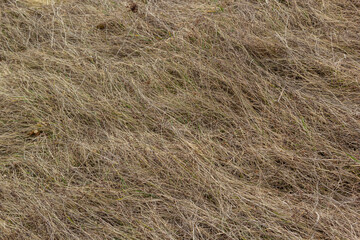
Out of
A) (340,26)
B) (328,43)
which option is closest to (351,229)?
(328,43)

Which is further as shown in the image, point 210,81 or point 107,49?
point 107,49

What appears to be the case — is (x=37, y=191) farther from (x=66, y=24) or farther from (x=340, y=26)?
(x=340, y=26)

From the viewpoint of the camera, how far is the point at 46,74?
3.18 meters

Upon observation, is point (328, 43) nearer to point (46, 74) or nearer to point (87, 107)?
point (87, 107)

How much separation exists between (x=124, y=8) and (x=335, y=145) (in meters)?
2.61

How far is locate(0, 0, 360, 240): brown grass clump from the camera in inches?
83.7

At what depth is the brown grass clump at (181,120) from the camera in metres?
2.12

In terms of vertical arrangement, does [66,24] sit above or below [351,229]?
above

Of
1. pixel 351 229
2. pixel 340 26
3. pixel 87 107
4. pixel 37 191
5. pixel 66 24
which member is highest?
pixel 66 24

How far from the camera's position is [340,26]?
3418 mm

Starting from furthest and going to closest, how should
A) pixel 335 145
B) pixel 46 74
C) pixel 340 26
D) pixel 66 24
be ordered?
pixel 66 24 → pixel 340 26 → pixel 46 74 → pixel 335 145

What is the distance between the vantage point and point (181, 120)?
2793 millimetres

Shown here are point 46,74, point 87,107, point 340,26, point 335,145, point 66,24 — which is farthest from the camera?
point 66,24

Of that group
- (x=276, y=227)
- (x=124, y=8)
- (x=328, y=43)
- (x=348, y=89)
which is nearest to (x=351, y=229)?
(x=276, y=227)
